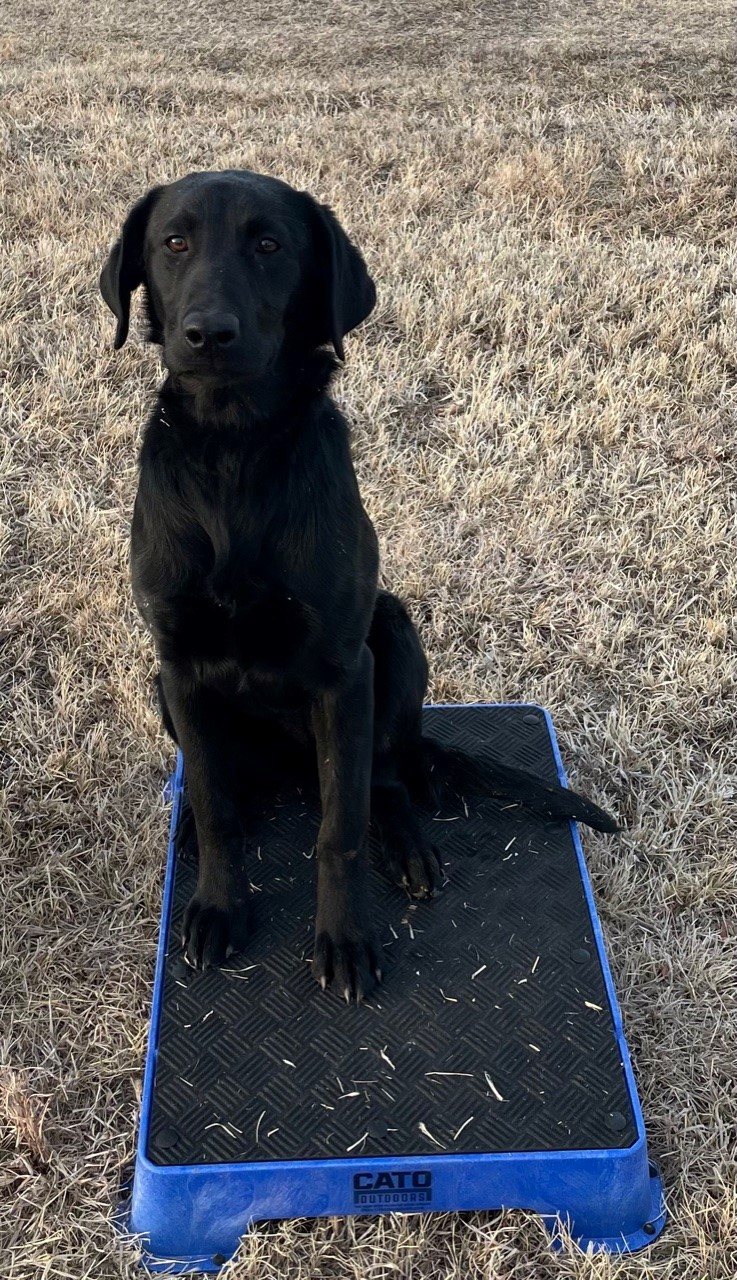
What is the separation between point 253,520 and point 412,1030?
1.06 meters

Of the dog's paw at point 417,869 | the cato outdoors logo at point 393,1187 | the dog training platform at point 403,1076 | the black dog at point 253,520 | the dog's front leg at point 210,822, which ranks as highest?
the black dog at point 253,520

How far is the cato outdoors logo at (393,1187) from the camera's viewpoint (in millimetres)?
1927

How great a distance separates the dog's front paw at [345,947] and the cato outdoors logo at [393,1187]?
354 millimetres

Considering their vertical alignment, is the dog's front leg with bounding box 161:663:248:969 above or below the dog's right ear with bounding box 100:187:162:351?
below

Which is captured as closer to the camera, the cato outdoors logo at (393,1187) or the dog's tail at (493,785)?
the cato outdoors logo at (393,1187)

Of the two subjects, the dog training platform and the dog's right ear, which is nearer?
the dog training platform

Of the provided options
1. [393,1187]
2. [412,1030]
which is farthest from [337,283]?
[393,1187]

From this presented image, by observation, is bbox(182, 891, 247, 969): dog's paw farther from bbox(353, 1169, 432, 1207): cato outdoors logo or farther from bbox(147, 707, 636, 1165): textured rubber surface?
bbox(353, 1169, 432, 1207): cato outdoors logo

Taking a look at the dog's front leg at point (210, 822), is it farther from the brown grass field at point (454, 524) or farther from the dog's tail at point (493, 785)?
the dog's tail at point (493, 785)

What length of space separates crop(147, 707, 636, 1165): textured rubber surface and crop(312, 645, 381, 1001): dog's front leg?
69 millimetres

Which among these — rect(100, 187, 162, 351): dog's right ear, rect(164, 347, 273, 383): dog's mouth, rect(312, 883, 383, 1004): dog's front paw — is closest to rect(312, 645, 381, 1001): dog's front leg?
rect(312, 883, 383, 1004): dog's front paw

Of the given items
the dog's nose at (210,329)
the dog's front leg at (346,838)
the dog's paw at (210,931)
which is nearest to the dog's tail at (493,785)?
the dog's front leg at (346,838)

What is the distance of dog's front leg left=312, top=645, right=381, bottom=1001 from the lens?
2.16 meters

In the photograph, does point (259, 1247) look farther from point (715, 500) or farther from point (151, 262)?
point (715, 500)
